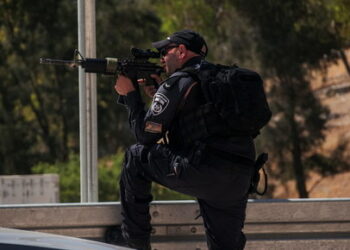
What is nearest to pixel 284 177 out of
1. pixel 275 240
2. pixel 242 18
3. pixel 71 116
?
pixel 242 18

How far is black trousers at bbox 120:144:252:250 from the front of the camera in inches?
201

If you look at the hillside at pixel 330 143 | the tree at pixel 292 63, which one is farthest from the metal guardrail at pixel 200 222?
the hillside at pixel 330 143

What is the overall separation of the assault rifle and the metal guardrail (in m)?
0.78

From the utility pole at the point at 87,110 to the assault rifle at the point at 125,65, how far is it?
1.05 meters

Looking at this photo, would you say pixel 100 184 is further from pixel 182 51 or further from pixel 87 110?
pixel 182 51

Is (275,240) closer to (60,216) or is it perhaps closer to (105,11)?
(60,216)

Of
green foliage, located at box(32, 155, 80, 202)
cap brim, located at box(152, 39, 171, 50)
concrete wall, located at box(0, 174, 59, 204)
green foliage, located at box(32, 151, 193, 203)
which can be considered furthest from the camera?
green foliage, located at box(32, 155, 80, 202)

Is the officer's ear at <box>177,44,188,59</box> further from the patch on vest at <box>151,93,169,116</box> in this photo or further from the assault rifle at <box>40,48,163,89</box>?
the patch on vest at <box>151,93,169,116</box>

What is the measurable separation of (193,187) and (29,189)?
1491 centimetres

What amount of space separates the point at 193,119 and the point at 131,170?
489mm

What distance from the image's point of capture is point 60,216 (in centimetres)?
558

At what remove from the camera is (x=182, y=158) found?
511 cm

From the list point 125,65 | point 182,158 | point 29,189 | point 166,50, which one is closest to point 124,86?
point 125,65

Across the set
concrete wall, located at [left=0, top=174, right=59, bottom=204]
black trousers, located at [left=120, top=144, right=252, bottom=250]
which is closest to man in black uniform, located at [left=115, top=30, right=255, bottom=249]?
black trousers, located at [left=120, top=144, right=252, bottom=250]
